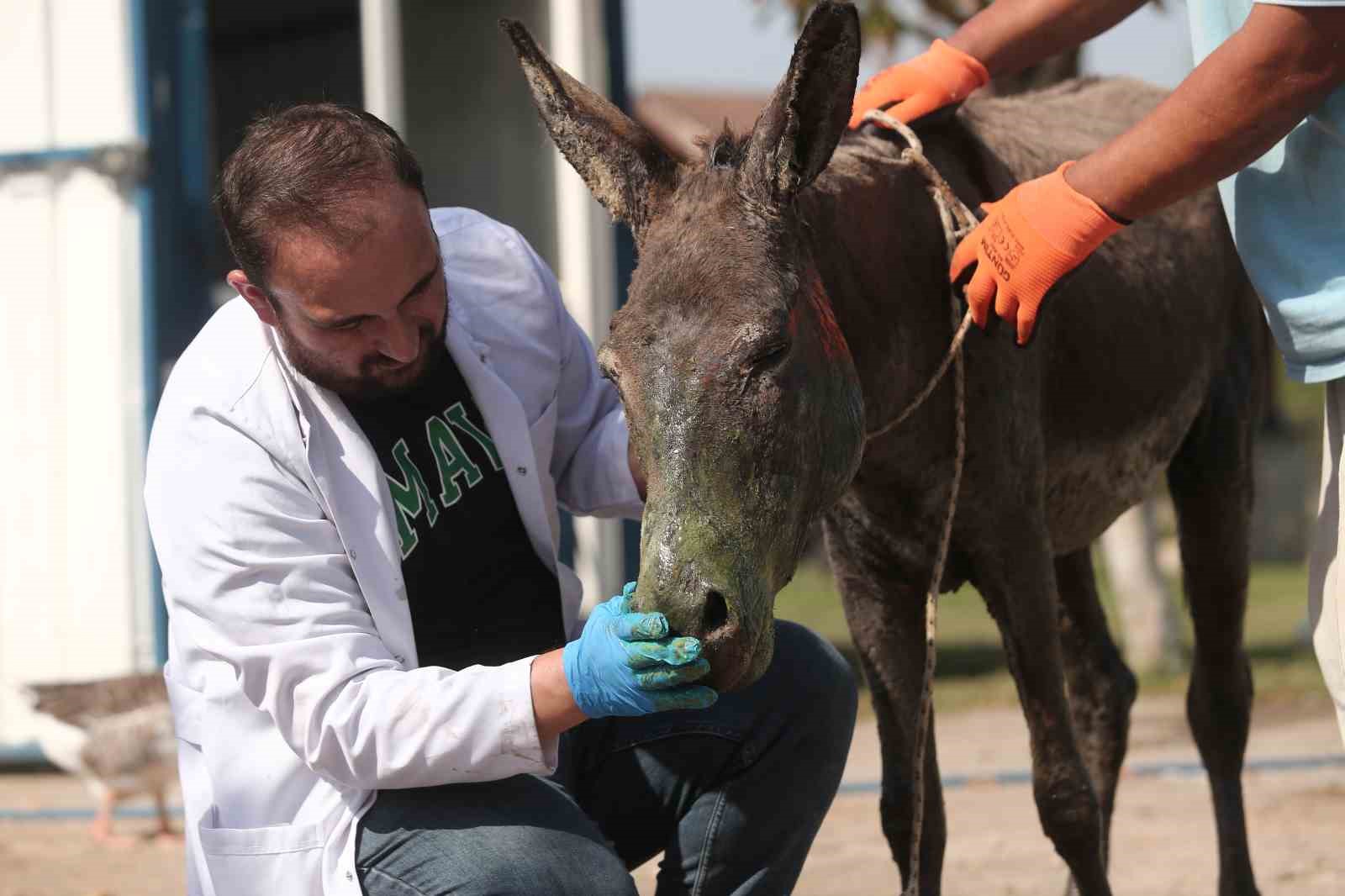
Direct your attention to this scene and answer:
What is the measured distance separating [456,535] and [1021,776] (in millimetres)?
3965

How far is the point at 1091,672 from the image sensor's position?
4.84 metres

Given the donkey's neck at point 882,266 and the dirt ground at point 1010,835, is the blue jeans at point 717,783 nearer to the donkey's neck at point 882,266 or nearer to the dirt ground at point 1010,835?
the donkey's neck at point 882,266

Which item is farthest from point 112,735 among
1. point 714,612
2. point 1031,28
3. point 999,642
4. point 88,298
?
point 999,642

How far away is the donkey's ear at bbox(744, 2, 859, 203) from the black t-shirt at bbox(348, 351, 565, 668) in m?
0.78

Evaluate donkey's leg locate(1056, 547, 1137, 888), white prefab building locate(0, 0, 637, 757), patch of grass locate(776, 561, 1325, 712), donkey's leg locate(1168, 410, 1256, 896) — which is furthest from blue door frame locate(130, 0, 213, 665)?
donkey's leg locate(1168, 410, 1256, 896)

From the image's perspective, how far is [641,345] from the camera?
8.21 ft

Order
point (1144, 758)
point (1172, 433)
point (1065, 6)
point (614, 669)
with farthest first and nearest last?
point (1144, 758), point (1172, 433), point (1065, 6), point (614, 669)

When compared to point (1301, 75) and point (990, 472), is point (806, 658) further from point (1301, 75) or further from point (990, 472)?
point (1301, 75)

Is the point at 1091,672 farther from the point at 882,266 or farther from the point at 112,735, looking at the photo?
Answer: the point at 112,735

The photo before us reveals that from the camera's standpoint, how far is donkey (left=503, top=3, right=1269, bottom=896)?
246 cm

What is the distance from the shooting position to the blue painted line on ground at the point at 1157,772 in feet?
20.8

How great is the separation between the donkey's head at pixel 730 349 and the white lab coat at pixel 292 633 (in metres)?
0.44

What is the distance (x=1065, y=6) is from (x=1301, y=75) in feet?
3.75

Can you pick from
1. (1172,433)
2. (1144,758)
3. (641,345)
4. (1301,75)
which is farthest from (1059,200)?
(1144,758)
